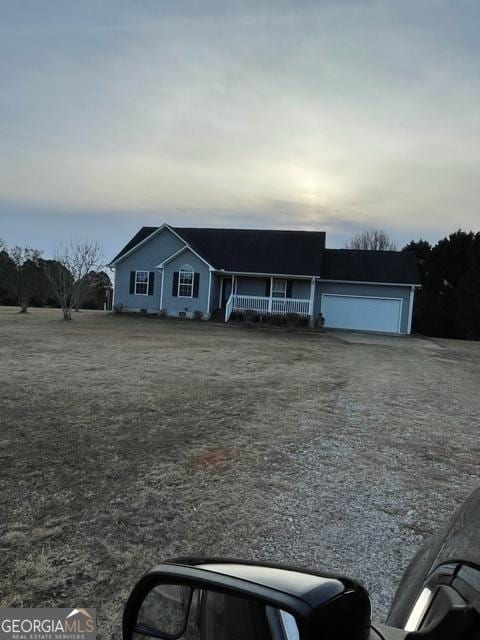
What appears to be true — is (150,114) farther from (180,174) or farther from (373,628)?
(373,628)

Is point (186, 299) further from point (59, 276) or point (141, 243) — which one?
point (59, 276)

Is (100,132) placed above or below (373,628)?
above

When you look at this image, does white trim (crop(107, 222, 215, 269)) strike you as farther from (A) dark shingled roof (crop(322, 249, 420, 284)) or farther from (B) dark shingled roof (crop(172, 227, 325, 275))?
(A) dark shingled roof (crop(322, 249, 420, 284))

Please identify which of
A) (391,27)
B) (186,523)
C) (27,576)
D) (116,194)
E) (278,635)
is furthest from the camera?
(116,194)

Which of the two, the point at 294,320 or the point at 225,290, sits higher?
the point at 225,290

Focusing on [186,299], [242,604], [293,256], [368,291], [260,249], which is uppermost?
[260,249]

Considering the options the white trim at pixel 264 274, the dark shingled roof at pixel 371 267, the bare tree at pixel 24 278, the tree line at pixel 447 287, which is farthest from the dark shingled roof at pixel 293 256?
the tree line at pixel 447 287

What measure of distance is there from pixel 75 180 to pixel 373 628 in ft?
66.7

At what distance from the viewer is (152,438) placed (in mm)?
4863

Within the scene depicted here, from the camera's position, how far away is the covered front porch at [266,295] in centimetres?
2475

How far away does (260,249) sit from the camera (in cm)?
2723

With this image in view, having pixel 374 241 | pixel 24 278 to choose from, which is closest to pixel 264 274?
pixel 24 278

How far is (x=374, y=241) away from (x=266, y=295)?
3058 centimetres

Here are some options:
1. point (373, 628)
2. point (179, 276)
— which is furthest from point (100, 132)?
point (373, 628)
